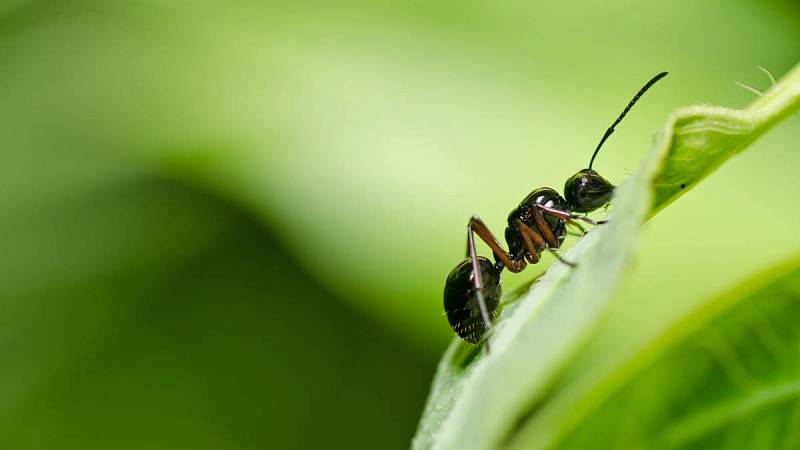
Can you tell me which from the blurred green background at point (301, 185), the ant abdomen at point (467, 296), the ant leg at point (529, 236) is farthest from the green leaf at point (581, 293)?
the blurred green background at point (301, 185)

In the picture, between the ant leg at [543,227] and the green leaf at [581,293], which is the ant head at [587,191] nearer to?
the ant leg at [543,227]

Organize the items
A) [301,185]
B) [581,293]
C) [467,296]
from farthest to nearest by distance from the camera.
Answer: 1. [301,185]
2. [467,296]
3. [581,293]

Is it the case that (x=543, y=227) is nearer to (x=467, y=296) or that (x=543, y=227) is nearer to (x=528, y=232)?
(x=528, y=232)

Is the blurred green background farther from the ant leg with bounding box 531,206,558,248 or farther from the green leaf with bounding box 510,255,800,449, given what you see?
the green leaf with bounding box 510,255,800,449

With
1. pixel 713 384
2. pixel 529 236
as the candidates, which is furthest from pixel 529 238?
pixel 713 384

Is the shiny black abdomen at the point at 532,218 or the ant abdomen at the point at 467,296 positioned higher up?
the ant abdomen at the point at 467,296

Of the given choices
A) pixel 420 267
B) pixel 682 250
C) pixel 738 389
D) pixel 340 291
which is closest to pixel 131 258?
pixel 340 291

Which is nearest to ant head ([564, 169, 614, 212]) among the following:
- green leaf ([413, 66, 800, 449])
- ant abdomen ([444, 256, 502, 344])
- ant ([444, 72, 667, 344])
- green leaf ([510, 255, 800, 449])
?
ant ([444, 72, 667, 344])
